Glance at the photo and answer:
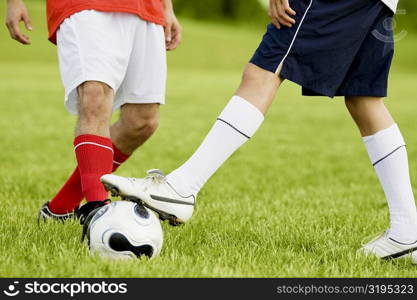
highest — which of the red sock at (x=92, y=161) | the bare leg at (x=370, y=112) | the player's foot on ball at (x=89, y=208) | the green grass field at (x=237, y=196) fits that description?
the bare leg at (x=370, y=112)

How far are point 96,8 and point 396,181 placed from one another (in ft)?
6.28

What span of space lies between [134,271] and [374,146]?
5.05 ft

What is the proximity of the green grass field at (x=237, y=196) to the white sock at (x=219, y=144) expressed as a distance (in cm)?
37

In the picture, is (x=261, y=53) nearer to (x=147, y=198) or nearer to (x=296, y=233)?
(x=147, y=198)

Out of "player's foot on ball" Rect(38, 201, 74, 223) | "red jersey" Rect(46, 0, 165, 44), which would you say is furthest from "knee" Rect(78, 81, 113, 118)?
"player's foot on ball" Rect(38, 201, 74, 223)

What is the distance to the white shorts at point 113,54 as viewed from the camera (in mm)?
3916

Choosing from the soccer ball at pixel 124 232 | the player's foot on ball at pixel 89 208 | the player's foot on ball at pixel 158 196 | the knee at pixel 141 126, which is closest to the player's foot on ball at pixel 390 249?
the player's foot on ball at pixel 158 196

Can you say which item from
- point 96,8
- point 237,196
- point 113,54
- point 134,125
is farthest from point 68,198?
point 237,196

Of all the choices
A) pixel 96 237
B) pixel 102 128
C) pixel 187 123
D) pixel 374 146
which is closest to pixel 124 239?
pixel 96 237

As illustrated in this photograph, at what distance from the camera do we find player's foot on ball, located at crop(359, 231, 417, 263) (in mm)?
3678

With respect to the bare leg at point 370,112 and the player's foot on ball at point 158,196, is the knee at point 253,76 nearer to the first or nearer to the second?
the bare leg at point 370,112

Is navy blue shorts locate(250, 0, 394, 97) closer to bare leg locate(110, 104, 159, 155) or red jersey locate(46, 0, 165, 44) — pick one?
red jersey locate(46, 0, 165, 44)

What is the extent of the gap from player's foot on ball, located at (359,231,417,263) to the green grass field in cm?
6

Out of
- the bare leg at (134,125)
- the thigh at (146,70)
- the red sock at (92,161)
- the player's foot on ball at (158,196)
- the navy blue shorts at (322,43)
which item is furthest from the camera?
the bare leg at (134,125)
